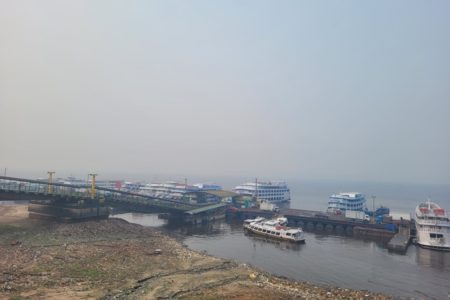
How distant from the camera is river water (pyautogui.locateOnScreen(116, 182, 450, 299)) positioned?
1769 inches

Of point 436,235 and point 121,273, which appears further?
point 436,235

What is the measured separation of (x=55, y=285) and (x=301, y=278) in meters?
29.5

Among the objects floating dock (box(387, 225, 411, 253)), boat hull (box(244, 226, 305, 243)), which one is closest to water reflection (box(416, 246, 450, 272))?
floating dock (box(387, 225, 411, 253))

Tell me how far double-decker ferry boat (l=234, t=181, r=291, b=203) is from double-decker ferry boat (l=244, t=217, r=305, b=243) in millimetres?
49979

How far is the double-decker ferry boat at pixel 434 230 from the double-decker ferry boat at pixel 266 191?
222 ft

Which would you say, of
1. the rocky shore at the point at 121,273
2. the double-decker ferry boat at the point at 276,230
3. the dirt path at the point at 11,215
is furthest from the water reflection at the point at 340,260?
the dirt path at the point at 11,215

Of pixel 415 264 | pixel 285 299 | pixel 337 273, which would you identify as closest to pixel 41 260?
pixel 285 299

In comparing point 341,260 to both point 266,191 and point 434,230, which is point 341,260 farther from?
point 266,191

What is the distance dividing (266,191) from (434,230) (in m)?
77.0

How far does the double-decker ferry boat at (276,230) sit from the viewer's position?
7106 centimetres

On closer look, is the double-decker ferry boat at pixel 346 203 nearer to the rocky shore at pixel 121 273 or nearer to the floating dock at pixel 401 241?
the floating dock at pixel 401 241

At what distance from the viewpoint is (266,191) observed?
461ft

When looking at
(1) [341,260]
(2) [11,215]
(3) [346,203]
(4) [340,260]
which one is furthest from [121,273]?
(3) [346,203]

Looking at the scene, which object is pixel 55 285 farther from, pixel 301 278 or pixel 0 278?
pixel 301 278
